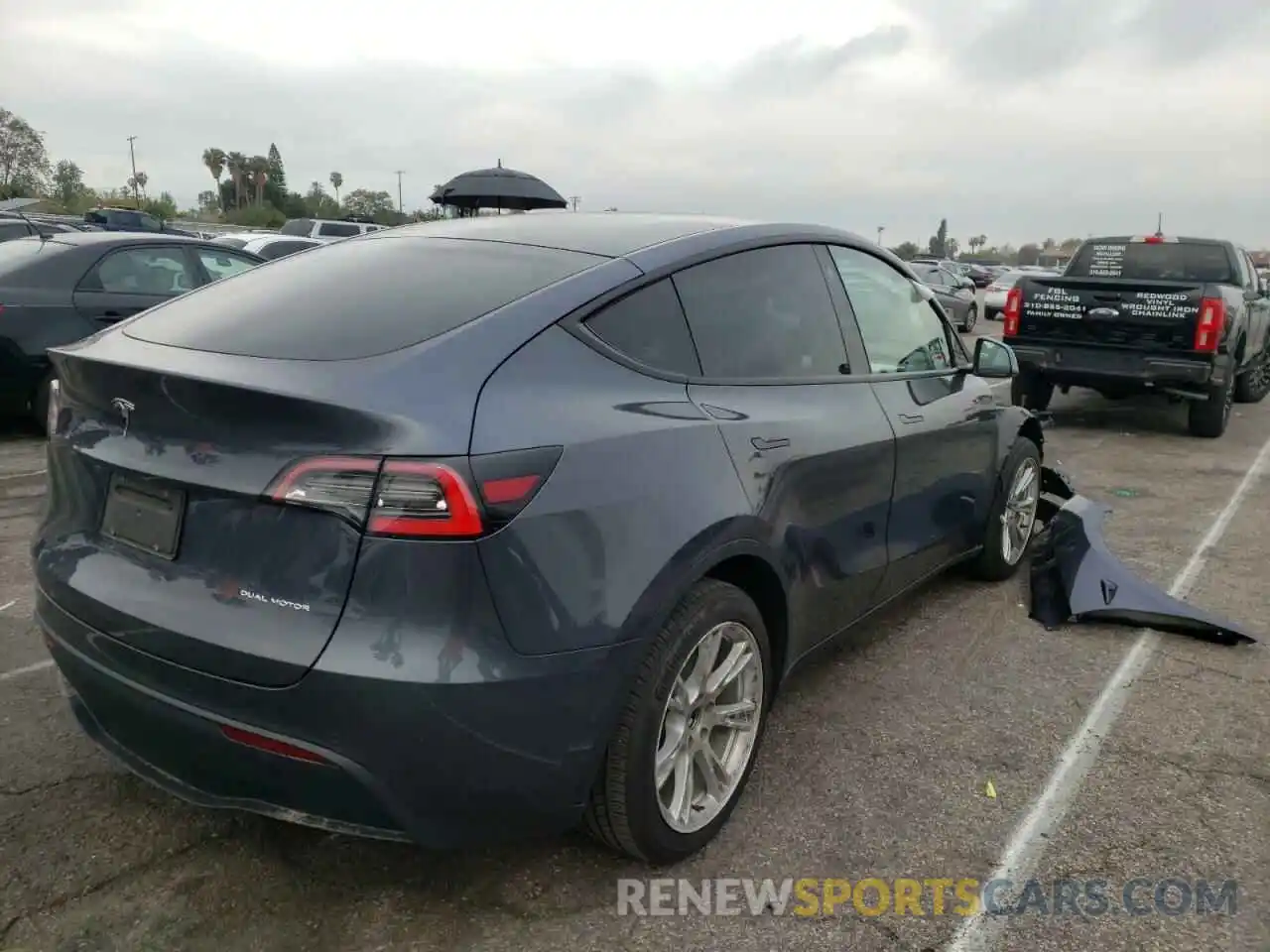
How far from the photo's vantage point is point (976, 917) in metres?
2.42

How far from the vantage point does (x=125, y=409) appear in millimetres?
2262

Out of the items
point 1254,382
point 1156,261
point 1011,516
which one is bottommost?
point 1254,382

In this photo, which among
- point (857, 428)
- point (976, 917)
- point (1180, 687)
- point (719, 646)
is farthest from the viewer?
point (1180, 687)

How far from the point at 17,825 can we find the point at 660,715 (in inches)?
70.6

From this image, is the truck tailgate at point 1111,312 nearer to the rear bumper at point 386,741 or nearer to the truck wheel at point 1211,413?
the truck wheel at point 1211,413

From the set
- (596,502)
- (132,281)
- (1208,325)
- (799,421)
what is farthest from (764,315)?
(1208,325)

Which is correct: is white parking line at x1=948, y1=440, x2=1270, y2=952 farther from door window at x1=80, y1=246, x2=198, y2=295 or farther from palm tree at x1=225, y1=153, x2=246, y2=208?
palm tree at x1=225, y1=153, x2=246, y2=208

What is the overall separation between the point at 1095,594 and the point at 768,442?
96.5 inches

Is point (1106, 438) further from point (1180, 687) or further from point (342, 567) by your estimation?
point (342, 567)

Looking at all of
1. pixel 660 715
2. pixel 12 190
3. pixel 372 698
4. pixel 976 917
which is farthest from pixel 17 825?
pixel 12 190

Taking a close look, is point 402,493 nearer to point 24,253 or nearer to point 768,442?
point 768,442

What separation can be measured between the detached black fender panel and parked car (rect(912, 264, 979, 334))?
55.9 feet

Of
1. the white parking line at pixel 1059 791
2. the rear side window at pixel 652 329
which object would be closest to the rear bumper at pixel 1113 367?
the white parking line at pixel 1059 791

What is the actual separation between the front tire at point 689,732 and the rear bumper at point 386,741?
0.34 feet
